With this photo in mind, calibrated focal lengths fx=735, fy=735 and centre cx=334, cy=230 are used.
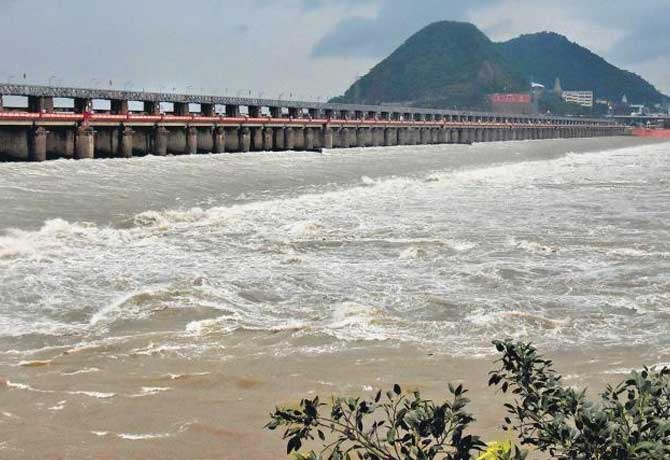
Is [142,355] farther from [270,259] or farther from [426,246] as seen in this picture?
[426,246]

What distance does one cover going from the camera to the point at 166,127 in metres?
63.3

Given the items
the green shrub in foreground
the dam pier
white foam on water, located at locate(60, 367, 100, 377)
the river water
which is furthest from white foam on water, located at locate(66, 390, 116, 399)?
the dam pier

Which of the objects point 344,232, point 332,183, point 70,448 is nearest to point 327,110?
point 332,183

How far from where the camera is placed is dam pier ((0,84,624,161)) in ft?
162

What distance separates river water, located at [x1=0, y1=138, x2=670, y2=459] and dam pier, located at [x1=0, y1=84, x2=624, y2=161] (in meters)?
17.2

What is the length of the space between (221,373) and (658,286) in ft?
37.2

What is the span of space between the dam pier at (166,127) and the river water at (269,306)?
17.2m

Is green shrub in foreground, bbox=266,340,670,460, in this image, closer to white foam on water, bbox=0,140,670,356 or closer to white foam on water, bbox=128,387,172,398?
white foam on water, bbox=128,387,172,398

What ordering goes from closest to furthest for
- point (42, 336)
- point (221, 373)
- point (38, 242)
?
point (221, 373) → point (42, 336) → point (38, 242)

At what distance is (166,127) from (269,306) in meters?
50.7

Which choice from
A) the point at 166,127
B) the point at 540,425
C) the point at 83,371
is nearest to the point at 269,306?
the point at 83,371

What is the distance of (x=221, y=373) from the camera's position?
11.1m

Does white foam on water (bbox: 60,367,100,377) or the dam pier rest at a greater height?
the dam pier

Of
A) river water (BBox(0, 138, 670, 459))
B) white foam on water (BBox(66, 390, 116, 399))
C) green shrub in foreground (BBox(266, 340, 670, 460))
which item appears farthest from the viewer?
white foam on water (BBox(66, 390, 116, 399))
